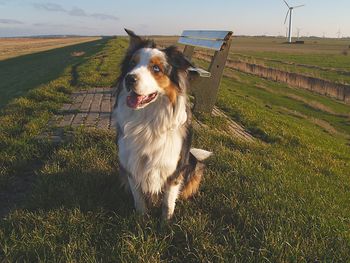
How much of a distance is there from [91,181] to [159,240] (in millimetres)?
1401

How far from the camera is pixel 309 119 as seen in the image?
48.1ft

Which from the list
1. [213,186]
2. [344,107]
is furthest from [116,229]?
[344,107]

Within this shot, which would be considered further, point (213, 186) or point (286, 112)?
point (286, 112)

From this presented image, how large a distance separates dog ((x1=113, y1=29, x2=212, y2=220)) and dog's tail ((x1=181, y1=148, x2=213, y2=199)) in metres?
0.20

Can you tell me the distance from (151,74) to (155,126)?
52 centimetres

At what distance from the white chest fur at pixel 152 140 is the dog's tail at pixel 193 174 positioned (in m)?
0.42

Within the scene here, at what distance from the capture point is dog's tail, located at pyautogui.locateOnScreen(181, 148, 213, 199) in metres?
4.21

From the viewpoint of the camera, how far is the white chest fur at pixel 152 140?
3.77 meters

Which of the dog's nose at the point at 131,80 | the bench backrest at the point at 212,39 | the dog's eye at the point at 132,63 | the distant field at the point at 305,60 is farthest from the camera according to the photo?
the distant field at the point at 305,60

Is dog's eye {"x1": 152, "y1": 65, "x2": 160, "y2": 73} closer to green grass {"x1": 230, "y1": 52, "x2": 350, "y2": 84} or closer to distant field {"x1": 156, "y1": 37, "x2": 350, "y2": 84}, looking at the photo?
green grass {"x1": 230, "y1": 52, "x2": 350, "y2": 84}

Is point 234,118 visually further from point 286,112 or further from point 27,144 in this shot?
point 286,112

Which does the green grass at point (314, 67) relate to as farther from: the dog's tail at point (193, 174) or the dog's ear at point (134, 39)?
the dog's ear at point (134, 39)

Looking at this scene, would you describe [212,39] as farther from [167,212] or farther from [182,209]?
[167,212]

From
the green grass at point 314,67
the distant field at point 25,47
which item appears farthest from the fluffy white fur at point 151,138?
the distant field at point 25,47
